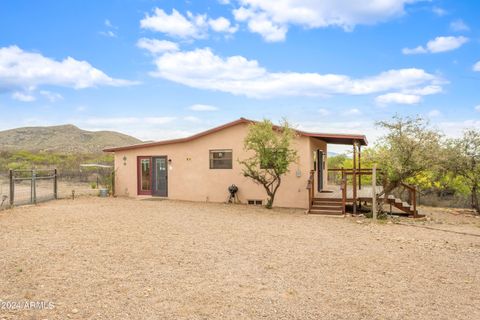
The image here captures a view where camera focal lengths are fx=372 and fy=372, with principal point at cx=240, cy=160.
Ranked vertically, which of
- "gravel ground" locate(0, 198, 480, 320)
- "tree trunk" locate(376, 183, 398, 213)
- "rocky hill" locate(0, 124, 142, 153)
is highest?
"rocky hill" locate(0, 124, 142, 153)

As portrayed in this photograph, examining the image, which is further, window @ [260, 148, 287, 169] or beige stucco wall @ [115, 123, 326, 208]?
beige stucco wall @ [115, 123, 326, 208]

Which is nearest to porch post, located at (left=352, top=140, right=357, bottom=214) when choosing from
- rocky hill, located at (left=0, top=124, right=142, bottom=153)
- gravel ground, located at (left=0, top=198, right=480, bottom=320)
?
gravel ground, located at (left=0, top=198, right=480, bottom=320)

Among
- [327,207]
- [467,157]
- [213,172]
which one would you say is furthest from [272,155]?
[467,157]

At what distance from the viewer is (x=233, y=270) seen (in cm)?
619

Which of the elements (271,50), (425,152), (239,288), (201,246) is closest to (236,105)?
(271,50)

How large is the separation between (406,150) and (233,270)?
29.9ft

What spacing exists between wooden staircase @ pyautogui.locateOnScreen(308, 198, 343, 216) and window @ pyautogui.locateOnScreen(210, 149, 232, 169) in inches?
165

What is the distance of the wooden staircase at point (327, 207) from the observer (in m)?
13.7

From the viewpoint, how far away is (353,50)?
58.9 feet

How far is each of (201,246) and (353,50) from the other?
13.8 metres

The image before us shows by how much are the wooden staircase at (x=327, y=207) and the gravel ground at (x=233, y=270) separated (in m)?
2.86

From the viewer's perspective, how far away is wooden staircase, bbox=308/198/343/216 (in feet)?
45.0

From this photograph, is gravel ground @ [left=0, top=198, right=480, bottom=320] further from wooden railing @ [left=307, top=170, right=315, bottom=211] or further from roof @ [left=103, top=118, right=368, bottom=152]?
roof @ [left=103, top=118, right=368, bottom=152]

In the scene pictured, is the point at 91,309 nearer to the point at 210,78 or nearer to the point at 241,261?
the point at 241,261
